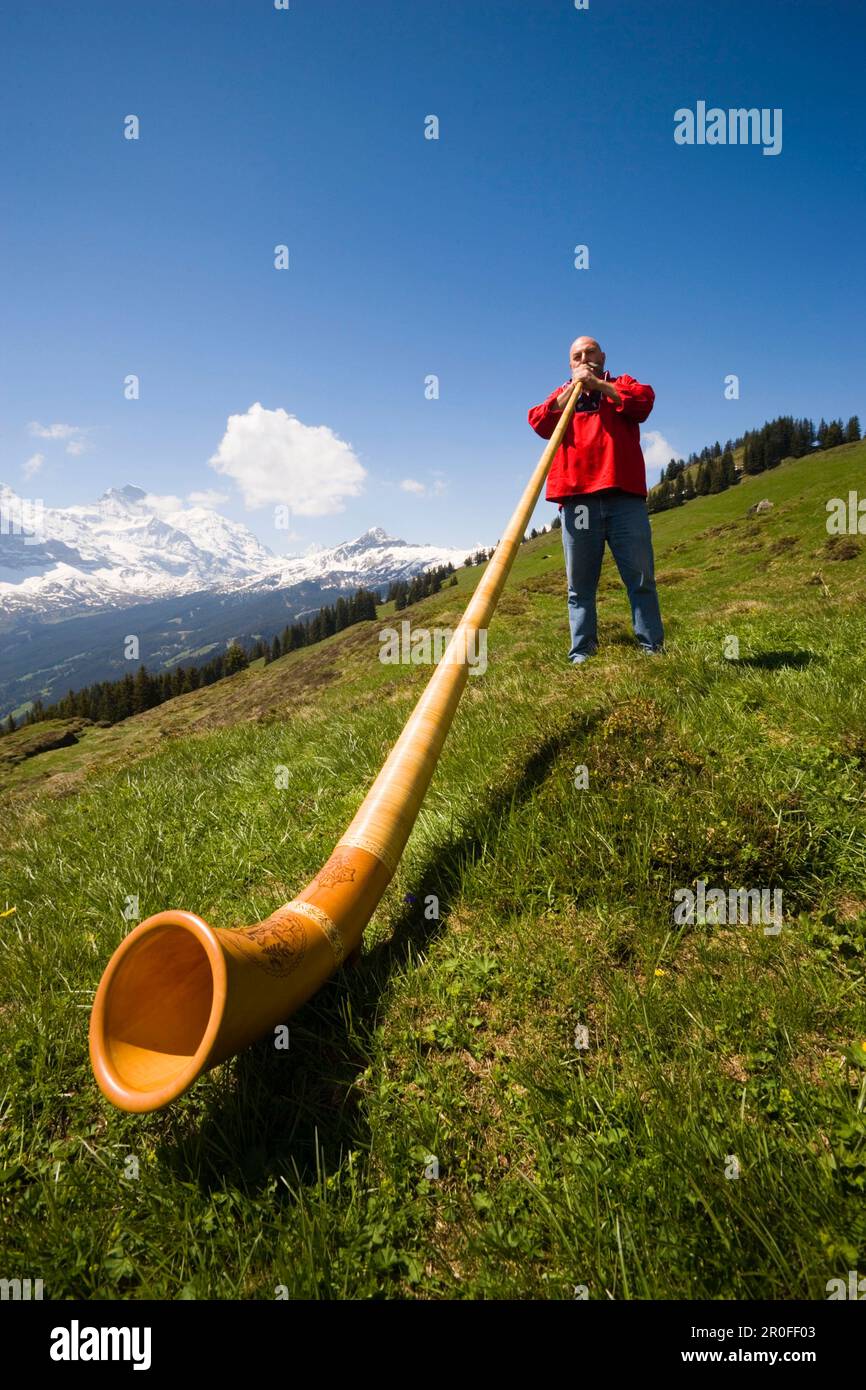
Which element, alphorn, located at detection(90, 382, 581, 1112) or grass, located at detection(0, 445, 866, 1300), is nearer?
grass, located at detection(0, 445, 866, 1300)

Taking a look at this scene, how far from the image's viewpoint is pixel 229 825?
458 centimetres

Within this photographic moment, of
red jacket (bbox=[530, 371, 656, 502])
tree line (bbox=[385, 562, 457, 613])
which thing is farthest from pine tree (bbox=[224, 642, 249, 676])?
red jacket (bbox=[530, 371, 656, 502])

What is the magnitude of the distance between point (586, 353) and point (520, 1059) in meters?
7.40

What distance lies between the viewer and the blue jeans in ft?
21.9

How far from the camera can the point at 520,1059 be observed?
212 centimetres

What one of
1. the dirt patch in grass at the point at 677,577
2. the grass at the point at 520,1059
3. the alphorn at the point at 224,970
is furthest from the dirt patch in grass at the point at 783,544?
the alphorn at the point at 224,970

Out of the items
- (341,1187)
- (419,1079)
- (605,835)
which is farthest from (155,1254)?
(605,835)

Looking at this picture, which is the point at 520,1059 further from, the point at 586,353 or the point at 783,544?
the point at 783,544

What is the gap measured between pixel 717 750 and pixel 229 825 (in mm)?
3717

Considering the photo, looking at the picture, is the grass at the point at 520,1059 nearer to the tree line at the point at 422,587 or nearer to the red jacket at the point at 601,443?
the red jacket at the point at 601,443

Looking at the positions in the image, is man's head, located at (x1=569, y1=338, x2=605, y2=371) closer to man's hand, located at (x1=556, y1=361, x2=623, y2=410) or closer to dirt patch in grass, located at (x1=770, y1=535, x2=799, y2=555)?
man's hand, located at (x1=556, y1=361, x2=623, y2=410)

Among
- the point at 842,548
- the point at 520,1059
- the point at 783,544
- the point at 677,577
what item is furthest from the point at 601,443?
the point at 783,544

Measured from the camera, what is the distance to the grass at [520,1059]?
5.26 ft
